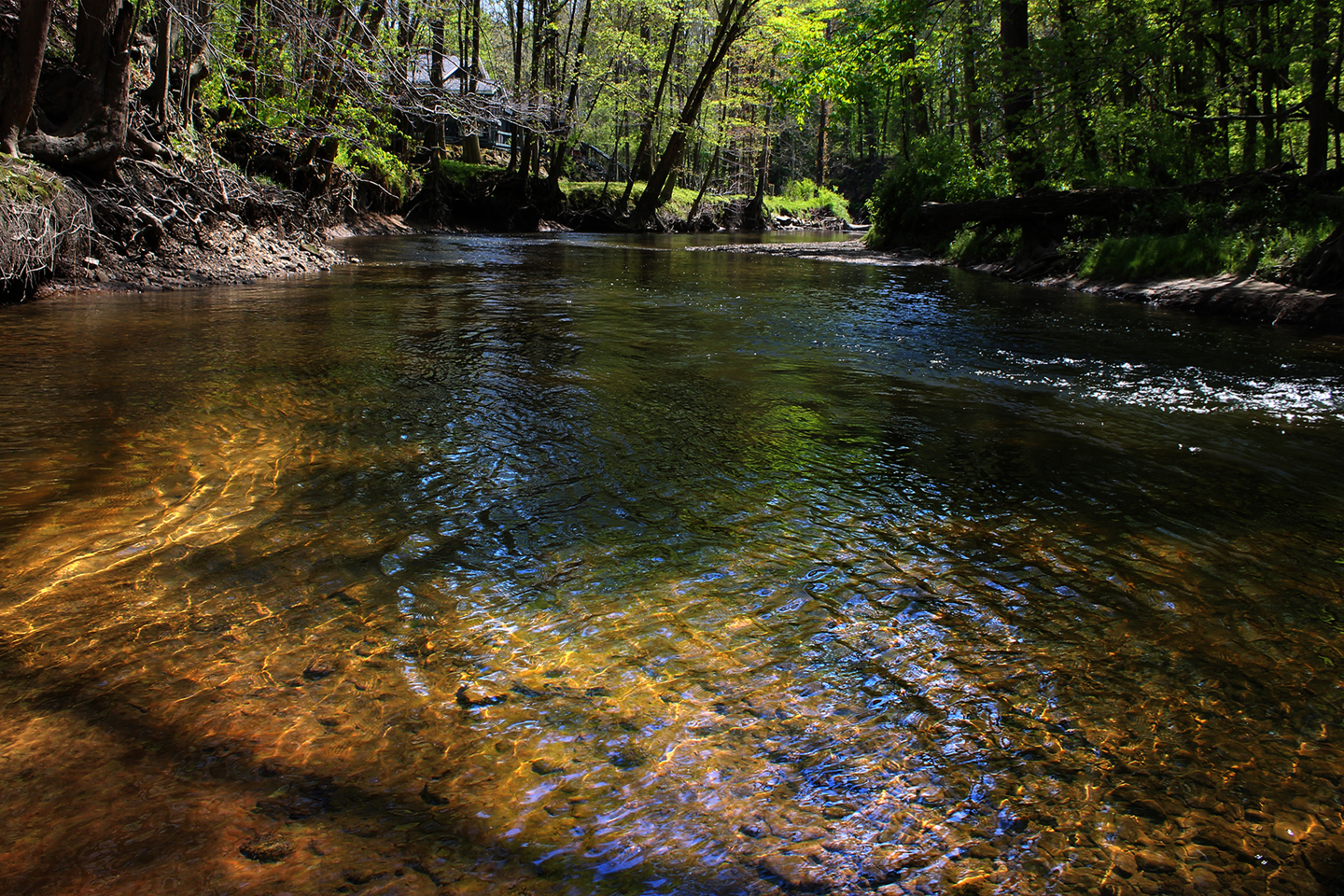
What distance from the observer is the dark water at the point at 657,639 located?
1766 mm

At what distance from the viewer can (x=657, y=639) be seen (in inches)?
102

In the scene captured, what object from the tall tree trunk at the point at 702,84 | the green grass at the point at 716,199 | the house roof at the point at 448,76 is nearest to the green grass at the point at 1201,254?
the house roof at the point at 448,76

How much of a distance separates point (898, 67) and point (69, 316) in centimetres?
1645

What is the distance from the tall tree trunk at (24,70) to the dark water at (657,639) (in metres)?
4.40

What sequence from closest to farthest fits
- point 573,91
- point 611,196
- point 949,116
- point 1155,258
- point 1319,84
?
point 1319,84
point 1155,258
point 949,116
point 573,91
point 611,196

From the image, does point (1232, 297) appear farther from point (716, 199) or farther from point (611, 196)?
point (716, 199)

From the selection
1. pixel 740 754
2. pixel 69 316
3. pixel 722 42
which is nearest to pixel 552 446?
pixel 740 754

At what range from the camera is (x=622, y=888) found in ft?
5.40

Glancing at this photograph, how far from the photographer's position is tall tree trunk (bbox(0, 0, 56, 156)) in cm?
798

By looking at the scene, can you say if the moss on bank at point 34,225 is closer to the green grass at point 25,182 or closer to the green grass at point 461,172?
the green grass at point 25,182

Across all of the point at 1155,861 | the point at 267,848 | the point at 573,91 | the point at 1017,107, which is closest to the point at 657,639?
the point at 267,848

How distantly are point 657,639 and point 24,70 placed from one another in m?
9.72

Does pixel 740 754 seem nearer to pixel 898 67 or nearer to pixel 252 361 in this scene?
pixel 252 361

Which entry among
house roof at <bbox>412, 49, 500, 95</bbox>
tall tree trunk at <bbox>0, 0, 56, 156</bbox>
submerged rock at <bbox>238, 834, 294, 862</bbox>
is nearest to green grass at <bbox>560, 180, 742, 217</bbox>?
house roof at <bbox>412, 49, 500, 95</bbox>
